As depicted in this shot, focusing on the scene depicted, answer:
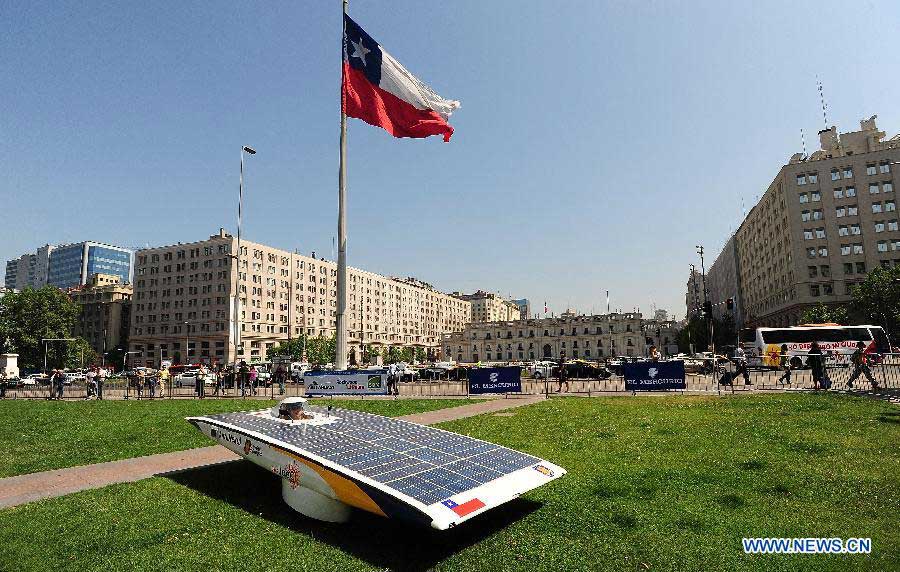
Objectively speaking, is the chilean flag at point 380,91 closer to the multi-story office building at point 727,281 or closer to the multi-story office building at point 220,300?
the multi-story office building at point 220,300

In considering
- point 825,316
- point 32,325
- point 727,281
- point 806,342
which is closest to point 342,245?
point 806,342

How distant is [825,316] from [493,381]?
5688 cm

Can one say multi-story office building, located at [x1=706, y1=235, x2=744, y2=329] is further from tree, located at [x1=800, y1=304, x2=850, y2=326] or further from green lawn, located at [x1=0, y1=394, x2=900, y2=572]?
green lawn, located at [x1=0, y1=394, x2=900, y2=572]

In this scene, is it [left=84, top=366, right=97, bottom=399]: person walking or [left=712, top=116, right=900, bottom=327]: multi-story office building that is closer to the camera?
[left=84, top=366, right=97, bottom=399]: person walking

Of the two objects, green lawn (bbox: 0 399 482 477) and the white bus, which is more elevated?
the white bus

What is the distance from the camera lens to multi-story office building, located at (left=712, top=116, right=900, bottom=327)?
233ft

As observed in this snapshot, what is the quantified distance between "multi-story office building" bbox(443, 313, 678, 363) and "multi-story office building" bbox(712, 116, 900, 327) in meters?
54.3

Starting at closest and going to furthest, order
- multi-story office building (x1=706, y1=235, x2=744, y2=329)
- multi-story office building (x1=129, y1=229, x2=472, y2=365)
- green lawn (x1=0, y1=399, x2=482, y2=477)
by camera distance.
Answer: green lawn (x1=0, y1=399, x2=482, y2=477), multi-story office building (x1=129, y1=229, x2=472, y2=365), multi-story office building (x1=706, y1=235, x2=744, y2=329)

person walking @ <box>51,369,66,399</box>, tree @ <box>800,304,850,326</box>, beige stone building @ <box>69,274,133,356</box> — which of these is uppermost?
beige stone building @ <box>69,274,133,356</box>

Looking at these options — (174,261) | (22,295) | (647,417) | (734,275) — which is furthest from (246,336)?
(734,275)

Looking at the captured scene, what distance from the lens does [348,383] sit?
29.3 m

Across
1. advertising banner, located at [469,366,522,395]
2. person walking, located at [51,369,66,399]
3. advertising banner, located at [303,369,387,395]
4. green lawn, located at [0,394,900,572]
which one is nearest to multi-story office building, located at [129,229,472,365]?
person walking, located at [51,369,66,399]

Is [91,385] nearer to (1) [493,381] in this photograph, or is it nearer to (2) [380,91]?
(1) [493,381]

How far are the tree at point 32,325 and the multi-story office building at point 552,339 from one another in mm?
93085
